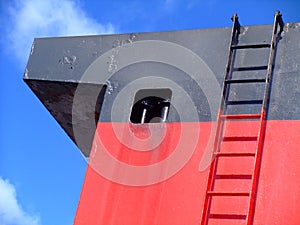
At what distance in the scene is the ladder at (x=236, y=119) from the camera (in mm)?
4946

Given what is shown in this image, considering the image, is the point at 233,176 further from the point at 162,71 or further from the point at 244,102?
the point at 162,71

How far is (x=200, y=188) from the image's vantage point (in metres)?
5.20

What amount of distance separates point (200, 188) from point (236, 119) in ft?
2.62

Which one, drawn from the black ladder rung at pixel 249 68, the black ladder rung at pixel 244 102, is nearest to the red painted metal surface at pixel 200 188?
the black ladder rung at pixel 244 102

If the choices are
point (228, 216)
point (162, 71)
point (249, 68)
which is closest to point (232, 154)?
point (228, 216)

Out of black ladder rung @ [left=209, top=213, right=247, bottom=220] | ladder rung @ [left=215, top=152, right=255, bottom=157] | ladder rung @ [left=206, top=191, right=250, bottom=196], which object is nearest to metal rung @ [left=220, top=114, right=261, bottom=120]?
ladder rung @ [left=215, top=152, right=255, bottom=157]

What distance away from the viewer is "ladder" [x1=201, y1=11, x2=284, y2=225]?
4946 mm

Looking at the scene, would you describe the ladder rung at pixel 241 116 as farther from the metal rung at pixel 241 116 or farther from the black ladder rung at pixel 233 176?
the black ladder rung at pixel 233 176

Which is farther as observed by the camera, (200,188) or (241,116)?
(241,116)

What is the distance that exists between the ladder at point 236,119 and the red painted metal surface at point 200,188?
0.04m

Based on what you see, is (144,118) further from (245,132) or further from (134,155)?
(245,132)

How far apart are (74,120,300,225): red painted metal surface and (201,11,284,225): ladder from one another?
40 millimetres

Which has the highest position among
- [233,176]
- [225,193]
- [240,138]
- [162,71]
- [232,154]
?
[162,71]

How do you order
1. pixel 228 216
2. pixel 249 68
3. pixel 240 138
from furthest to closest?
pixel 249 68
pixel 240 138
pixel 228 216
